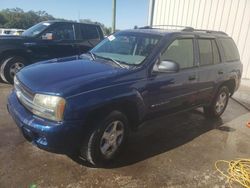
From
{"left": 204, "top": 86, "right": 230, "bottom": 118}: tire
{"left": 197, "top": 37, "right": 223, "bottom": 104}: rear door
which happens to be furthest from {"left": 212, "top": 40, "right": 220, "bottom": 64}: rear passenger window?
{"left": 204, "top": 86, "right": 230, "bottom": 118}: tire

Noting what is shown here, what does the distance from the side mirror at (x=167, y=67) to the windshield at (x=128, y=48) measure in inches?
10.1

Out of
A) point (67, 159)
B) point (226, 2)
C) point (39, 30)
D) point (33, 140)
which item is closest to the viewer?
point (33, 140)

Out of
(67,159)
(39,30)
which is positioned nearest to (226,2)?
(39,30)

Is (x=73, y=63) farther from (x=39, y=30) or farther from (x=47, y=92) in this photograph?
(x=39, y=30)

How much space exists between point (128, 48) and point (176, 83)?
3.12ft

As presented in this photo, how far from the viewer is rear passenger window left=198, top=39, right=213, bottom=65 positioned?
16.9 ft

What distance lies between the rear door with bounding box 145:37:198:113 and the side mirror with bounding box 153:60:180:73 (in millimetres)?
86

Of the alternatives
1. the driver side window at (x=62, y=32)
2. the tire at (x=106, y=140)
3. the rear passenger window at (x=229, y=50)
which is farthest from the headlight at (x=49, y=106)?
the driver side window at (x=62, y=32)

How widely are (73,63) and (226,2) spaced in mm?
7554

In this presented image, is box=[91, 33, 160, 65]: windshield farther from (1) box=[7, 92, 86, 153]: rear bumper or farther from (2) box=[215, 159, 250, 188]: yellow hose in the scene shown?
(2) box=[215, 159, 250, 188]: yellow hose

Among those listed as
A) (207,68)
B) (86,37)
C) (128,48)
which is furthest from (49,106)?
(86,37)

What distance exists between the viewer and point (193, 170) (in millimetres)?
3934

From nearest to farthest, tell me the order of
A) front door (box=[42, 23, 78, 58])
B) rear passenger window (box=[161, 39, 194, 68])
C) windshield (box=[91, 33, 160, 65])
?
1. windshield (box=[91, 33, 160, 65])
2. rear passenger window (box=[161, 39, 194, 68])
3. front door (box=[42, 23, 78, 58])

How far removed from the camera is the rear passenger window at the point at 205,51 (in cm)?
515
